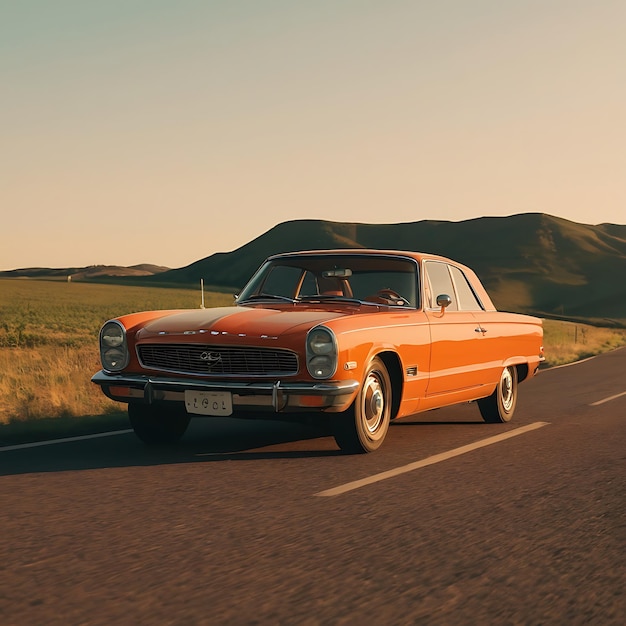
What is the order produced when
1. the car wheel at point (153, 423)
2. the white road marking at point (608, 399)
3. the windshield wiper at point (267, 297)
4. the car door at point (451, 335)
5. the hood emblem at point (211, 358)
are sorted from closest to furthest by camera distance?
the hood emblem at point (211, 358) < the car wheel at point (153, 423) < the car door at point (451, 335) < the windshield wiper at point (267, 297) < the white road marking at point (608, 399)

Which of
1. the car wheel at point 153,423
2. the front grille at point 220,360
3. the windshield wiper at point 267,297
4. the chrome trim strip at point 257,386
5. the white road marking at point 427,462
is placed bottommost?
the white road marking at point 427,462

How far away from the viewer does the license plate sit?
7.36 meters

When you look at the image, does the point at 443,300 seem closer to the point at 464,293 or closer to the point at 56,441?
the point at 464,293

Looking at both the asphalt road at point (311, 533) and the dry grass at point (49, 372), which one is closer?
the asphalt road at point (311, 533)

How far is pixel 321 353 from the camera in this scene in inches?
291

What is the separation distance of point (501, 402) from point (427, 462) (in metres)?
3.21

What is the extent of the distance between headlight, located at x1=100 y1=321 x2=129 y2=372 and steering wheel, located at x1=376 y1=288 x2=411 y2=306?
2.44 meters

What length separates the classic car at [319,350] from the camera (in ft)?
24.3

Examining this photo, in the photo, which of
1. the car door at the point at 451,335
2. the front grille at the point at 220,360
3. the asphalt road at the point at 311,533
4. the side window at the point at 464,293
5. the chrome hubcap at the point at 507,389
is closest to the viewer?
the asphalt road at the point at 311,533

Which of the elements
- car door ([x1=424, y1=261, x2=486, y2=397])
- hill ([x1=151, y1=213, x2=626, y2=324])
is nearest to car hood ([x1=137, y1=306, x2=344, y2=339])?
car door ([x1=424, y1=261, x2=486, y2=397])

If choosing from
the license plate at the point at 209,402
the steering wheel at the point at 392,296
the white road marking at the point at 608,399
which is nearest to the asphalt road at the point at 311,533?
the license plate at the point at 209,402

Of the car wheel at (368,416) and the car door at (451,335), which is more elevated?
the car door at (451,335)

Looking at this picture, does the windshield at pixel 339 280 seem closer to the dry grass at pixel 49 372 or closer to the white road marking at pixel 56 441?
the white road marking at pixel 56 441

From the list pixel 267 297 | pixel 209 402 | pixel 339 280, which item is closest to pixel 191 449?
pixel 209 402
